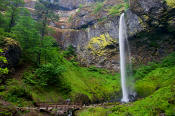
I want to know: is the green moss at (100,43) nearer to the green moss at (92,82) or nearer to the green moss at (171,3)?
the green moss at (92,82)

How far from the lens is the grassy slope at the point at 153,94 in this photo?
28.8 ft

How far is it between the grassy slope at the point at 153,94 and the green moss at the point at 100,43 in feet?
30.7

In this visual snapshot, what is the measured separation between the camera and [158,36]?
27.2 m

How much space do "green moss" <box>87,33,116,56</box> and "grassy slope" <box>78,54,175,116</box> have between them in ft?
30.7

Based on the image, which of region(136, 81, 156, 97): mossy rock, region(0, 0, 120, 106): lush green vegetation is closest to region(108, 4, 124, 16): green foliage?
region(0, 0, 120, 106): lush green vegetation

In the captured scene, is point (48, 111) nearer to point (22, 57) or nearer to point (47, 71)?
point (47, 71)

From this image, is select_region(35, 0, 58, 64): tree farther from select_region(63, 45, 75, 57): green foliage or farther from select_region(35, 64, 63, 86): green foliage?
select_region(63, 45, 75, 57): green foliage

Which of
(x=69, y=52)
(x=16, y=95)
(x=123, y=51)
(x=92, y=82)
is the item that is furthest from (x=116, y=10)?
(x=16, y=95)

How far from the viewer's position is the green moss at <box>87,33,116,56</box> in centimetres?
3022

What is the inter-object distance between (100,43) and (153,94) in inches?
789

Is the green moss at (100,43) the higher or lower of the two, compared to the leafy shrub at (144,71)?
higher

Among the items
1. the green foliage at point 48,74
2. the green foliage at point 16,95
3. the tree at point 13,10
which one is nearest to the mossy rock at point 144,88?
the green foliage at point 48,74

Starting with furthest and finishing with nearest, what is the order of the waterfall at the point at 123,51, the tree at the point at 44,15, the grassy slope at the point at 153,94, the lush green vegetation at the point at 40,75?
1. the waterfall at the point at 123,51
2. the tree at the point at 44,15
3. the lush green vegetation at the point at 40,75
4. the grassy slope at the point at 153,94

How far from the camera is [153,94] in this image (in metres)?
12.4
